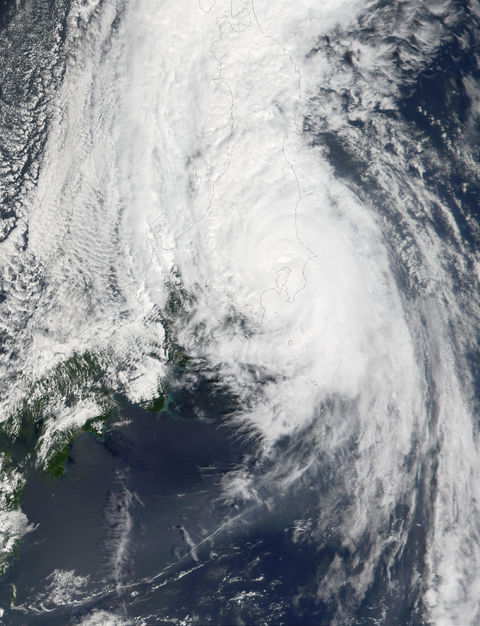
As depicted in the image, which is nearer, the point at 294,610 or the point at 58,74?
the point at 294,610

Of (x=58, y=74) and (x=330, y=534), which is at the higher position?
(x=58, y=74)

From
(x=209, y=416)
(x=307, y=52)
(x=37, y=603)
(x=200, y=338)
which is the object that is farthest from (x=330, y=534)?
(x=307, y=52)

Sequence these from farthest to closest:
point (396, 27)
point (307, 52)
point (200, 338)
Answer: point (200, 338)
point (307, 52)
point (396, 27)

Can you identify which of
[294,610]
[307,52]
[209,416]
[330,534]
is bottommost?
[294,610]

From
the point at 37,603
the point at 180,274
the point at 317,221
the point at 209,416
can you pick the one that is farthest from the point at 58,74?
the point at 37,603

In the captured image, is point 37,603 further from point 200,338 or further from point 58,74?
point 58,74

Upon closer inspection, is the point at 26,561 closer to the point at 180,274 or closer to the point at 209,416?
the point at 209,416

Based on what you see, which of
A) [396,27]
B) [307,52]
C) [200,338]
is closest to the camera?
[396,27]
